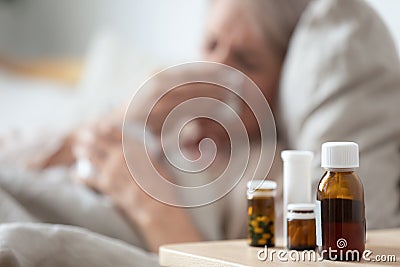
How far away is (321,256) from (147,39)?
1.52m

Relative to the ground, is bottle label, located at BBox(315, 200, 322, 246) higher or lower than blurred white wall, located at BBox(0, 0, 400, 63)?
lower

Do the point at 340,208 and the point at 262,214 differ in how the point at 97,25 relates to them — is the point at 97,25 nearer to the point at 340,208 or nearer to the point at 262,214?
the point at 262,214

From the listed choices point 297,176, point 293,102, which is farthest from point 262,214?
point 293,102

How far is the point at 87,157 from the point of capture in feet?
4.14

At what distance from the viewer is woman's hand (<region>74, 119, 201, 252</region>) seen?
1149mm

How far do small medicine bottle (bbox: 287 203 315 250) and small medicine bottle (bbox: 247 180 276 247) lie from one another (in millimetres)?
46

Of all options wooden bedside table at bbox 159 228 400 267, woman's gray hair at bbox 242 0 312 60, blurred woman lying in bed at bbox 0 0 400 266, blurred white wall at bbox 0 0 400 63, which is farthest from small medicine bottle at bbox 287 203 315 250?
blurred white wall at bbox 0 0 400 63

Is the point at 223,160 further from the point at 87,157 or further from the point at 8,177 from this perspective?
the point at 8,177

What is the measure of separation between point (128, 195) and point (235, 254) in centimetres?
51

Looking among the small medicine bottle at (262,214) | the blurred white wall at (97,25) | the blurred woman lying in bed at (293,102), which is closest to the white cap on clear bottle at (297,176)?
the small medicine bottle at (262,214)

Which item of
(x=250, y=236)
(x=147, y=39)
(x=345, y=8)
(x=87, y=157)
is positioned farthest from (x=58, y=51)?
(x=250, y=236)

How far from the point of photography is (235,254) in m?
0.70

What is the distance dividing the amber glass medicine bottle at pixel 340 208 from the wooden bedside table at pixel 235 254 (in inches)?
0.6

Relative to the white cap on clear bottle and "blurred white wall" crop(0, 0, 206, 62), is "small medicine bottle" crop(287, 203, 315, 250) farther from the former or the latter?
"blurred white wall" crop(0, 0, 206, 62)
